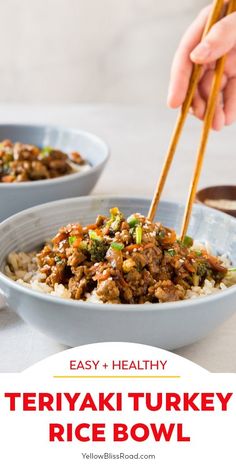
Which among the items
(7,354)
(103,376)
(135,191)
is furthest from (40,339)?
(135,191)

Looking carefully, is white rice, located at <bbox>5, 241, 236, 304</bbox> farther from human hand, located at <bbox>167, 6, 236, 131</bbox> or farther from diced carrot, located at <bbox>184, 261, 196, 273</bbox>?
human hand, located at <bbox>167, 6, 236, 131</bbox>

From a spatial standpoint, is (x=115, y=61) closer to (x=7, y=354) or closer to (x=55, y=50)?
(x=55, y=50)

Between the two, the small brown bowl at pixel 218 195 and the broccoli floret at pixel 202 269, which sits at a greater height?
the broccoli floret at pixel 202 269

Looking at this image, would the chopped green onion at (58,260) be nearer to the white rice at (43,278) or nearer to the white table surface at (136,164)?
the white rice at (43,278)

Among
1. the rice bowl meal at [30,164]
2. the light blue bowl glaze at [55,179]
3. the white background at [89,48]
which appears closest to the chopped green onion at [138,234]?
the light blue bowl glaze at [55,179]

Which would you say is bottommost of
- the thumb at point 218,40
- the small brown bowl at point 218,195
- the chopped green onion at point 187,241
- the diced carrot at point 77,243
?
the small brown bowl at point 218,195

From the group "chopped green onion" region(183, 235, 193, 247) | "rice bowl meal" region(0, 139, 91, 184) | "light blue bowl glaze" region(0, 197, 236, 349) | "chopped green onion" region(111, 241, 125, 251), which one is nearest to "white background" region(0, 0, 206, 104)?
"rice bowl meal" region(0, 139, 91, 184)

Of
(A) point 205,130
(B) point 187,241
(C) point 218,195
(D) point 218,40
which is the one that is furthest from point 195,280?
(D) point 218,40
